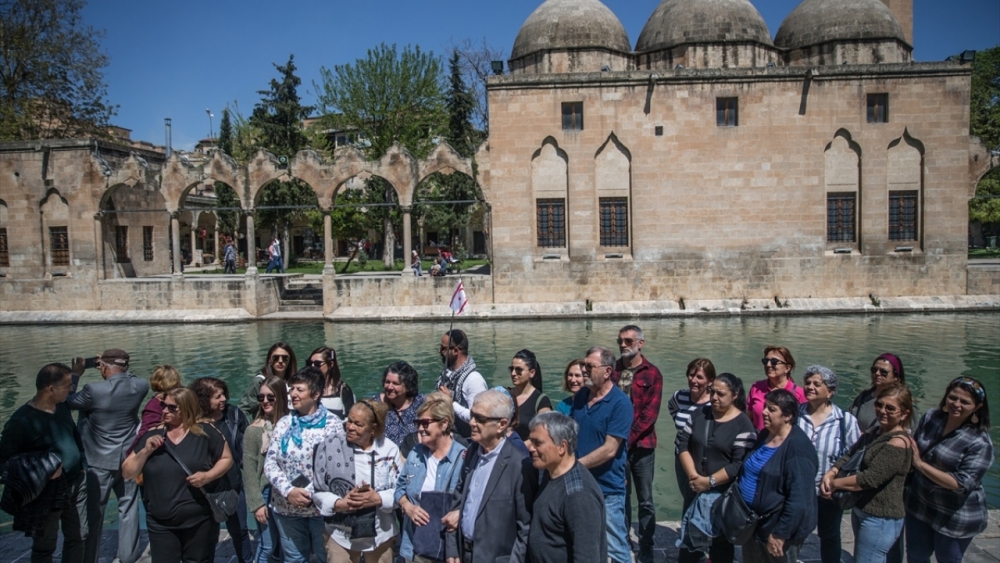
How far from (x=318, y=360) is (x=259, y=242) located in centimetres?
4888

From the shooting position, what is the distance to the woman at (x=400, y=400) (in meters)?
4.86

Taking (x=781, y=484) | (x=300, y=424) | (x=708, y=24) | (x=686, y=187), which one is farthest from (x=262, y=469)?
(x=708, y=24)

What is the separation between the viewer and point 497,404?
3.73 metres

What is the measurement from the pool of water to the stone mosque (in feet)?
6.12

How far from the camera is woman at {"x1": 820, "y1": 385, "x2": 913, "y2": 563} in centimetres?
405

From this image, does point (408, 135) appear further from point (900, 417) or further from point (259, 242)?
point (900, 417)

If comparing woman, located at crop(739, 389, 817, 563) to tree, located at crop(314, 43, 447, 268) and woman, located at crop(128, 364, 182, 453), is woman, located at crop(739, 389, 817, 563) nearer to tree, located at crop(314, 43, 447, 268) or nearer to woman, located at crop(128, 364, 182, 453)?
woman, located at crop(128, 364, 182, 453)

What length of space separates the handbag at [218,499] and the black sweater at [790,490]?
10.7 ft

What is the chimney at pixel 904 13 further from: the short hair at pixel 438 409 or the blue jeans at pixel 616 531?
the short hair at pixel 438 409

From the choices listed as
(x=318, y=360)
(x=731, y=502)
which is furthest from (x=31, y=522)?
(x=731, y=502)

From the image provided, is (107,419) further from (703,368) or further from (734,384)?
(734,384)

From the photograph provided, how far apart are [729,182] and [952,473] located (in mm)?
17761

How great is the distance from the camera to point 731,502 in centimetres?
414

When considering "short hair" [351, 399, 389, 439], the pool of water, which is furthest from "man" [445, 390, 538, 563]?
the pool of water
